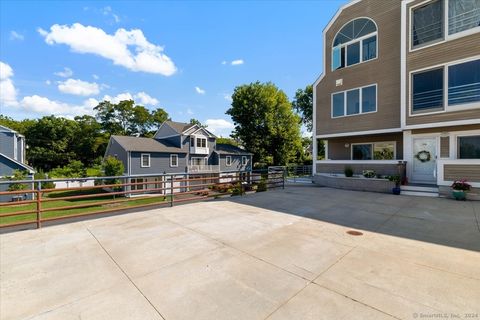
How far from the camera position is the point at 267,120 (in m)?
30.3

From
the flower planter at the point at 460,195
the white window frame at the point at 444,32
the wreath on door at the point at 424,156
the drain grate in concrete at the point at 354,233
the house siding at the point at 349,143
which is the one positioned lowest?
the drain grate in concrete at the point at 354,233

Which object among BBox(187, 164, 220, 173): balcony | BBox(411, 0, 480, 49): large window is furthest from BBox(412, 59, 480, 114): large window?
BBox(187, 164, 220, 173): balcony

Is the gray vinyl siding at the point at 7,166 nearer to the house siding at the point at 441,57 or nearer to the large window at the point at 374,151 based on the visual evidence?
the large window at the point at 374,151

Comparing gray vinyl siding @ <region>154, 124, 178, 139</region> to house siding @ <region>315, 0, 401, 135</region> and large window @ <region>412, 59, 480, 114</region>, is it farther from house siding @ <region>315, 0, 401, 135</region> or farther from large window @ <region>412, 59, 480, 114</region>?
large window @ <region>412, 59, 480, 114</region>

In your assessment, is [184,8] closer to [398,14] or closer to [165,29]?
[165,29]

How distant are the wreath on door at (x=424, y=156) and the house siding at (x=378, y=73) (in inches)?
62.5

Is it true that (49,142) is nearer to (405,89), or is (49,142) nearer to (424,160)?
(405,89)

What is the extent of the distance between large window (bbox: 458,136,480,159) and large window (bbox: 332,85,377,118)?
148 inches

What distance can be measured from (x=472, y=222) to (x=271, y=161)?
2812cm

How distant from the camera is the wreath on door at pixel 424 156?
999 cm

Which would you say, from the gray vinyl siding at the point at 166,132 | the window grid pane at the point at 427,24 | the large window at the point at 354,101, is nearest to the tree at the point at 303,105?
the gray vinyl siding at the point at 166,132

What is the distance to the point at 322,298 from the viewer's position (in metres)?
2.32

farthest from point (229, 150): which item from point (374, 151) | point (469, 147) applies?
point (469, 147)

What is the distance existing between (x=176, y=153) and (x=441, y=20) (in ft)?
79.5
